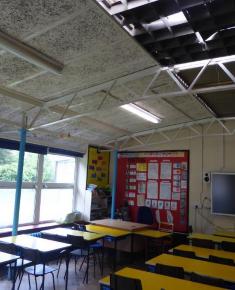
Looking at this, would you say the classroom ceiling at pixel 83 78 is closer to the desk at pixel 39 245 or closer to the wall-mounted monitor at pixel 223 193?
the wall-mounted monitor at pixel 223 193

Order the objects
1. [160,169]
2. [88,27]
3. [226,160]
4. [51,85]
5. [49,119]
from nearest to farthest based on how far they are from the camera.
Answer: [88,27]
[51,85]
[49,119]
[226,160]
[160,169]

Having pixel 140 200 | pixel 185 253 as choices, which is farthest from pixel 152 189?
pixel 185 253

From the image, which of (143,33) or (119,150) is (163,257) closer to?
(143,33)

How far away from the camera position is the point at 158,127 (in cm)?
830

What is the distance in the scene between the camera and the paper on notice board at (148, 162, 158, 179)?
8812 mm

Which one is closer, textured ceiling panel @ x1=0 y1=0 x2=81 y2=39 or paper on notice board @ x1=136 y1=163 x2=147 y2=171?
textured ceiling panel @ x1=0 y1=0 x2=81 y2=39

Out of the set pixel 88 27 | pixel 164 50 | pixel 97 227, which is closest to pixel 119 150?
pixel 97 227

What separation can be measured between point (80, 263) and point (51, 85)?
3.93m

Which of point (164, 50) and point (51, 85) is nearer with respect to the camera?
point (164, 50)

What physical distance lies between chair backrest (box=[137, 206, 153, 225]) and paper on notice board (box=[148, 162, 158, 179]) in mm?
945

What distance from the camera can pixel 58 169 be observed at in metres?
8.22

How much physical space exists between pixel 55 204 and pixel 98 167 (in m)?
1.78

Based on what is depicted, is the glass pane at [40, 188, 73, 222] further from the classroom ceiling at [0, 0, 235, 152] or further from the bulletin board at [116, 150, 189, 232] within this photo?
the bulletin board at [116, 150, 189, 232]

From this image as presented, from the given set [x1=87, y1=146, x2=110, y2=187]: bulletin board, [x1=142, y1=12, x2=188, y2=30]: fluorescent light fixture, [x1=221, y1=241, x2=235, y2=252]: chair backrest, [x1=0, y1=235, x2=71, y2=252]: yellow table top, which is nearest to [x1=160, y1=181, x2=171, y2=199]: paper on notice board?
[x1=87, y1=146, x2=110, y2=187]: bulletin board
